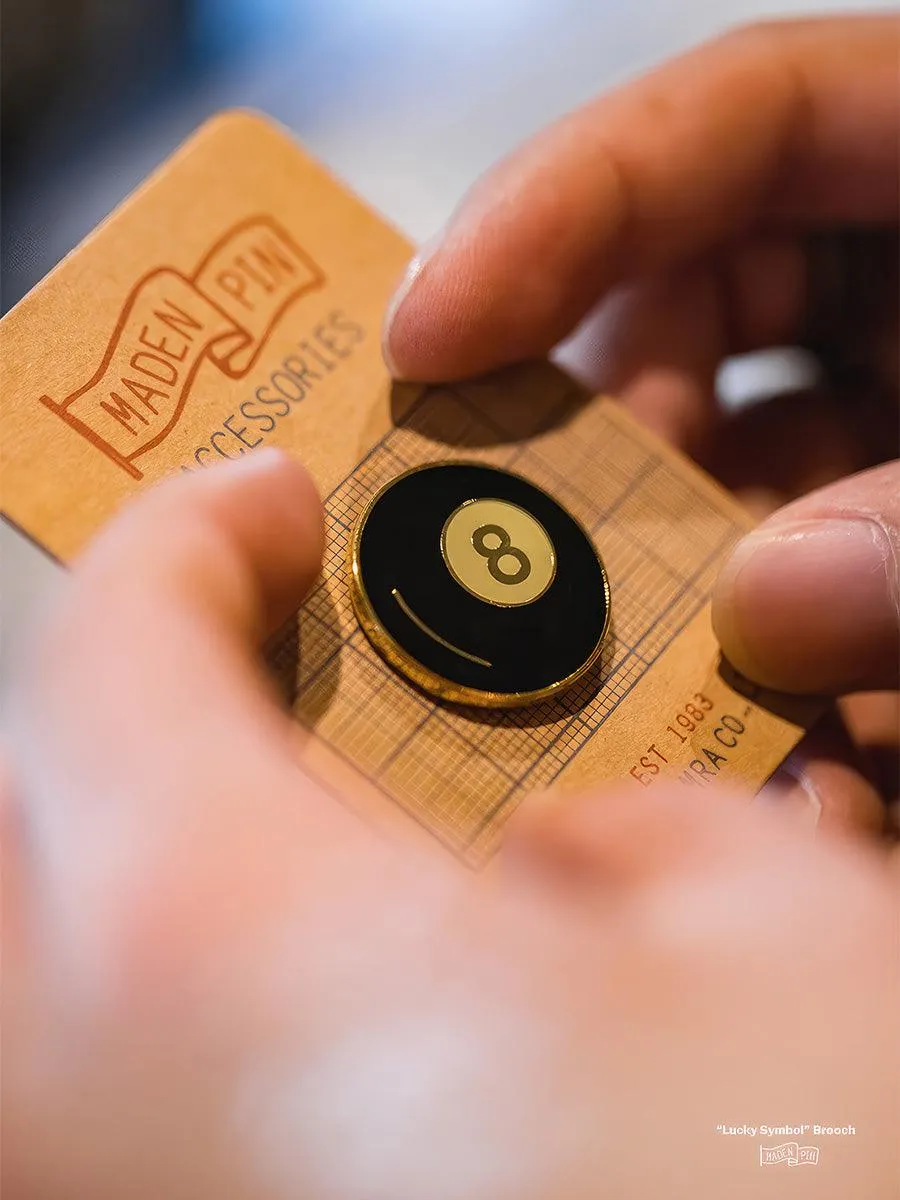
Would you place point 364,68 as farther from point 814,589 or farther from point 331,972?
point 331,972

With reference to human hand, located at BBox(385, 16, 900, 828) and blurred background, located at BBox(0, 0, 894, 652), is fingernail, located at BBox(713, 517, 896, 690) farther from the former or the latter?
blurred background, located at BBox(0, 0, 894, 652)

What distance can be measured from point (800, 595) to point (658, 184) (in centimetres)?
36

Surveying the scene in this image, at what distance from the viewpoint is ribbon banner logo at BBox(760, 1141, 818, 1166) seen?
47 centimetres

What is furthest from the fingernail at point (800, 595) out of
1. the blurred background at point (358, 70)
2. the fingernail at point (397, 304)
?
the blurred background at point (358, 70)

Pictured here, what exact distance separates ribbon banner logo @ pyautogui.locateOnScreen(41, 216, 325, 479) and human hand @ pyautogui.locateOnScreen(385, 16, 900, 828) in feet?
0.27

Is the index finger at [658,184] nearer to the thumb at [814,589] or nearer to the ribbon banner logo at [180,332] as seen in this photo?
the ribbon banner logo at [180,332]

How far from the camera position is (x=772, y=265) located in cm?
103

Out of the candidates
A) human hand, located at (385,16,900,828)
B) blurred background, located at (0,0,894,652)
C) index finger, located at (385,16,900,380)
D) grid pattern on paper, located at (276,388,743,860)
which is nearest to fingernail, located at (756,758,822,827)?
human hand, located at (385,16,900,828)

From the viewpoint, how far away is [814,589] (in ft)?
2.24

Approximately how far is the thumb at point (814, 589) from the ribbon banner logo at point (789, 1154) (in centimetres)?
29

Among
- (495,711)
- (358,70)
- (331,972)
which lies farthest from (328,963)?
(358,70)

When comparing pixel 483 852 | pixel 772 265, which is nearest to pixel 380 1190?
pixel 483 852

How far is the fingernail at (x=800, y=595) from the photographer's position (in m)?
0.68

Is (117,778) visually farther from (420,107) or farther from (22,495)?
(420,107)
